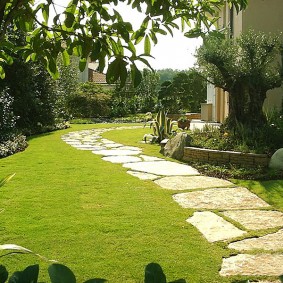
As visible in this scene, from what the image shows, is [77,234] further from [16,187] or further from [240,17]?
[240,17]

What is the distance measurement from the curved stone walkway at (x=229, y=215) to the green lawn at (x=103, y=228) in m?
0.16

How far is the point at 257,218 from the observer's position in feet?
14.7

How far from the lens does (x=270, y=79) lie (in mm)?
8945

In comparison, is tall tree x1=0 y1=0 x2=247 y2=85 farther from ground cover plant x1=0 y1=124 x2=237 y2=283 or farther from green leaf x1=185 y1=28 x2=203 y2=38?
ground cover plant x1=0 y1=124 x2=237 y2=283

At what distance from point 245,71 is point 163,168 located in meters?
3.02

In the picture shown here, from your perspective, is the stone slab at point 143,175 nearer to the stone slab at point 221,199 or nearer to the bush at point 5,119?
the stone slab at point 221,199

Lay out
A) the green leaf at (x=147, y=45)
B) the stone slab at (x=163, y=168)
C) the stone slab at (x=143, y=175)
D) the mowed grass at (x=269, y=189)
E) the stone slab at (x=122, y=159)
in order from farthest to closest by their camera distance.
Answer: the stone slab at (x=122, y=159), the stone slab at (x=163, y=168), the stone slab at (x=143, y=175), the mowed grass at (x=269, y=189), the green leaf at (x=147, y=45)

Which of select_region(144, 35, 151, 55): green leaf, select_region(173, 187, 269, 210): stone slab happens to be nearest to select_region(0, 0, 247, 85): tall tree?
select_region(144, 35, 151, 55): green leaf

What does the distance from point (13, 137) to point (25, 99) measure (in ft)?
13.3

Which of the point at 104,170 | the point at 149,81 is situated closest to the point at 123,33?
the point at 104,170

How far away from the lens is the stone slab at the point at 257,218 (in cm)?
421

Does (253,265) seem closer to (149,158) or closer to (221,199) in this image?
(221,199)

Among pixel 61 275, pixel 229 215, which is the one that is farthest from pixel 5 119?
pixel 61 275

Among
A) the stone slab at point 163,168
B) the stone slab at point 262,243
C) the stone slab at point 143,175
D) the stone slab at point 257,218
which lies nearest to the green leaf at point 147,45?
the stone slab at point 262,243
